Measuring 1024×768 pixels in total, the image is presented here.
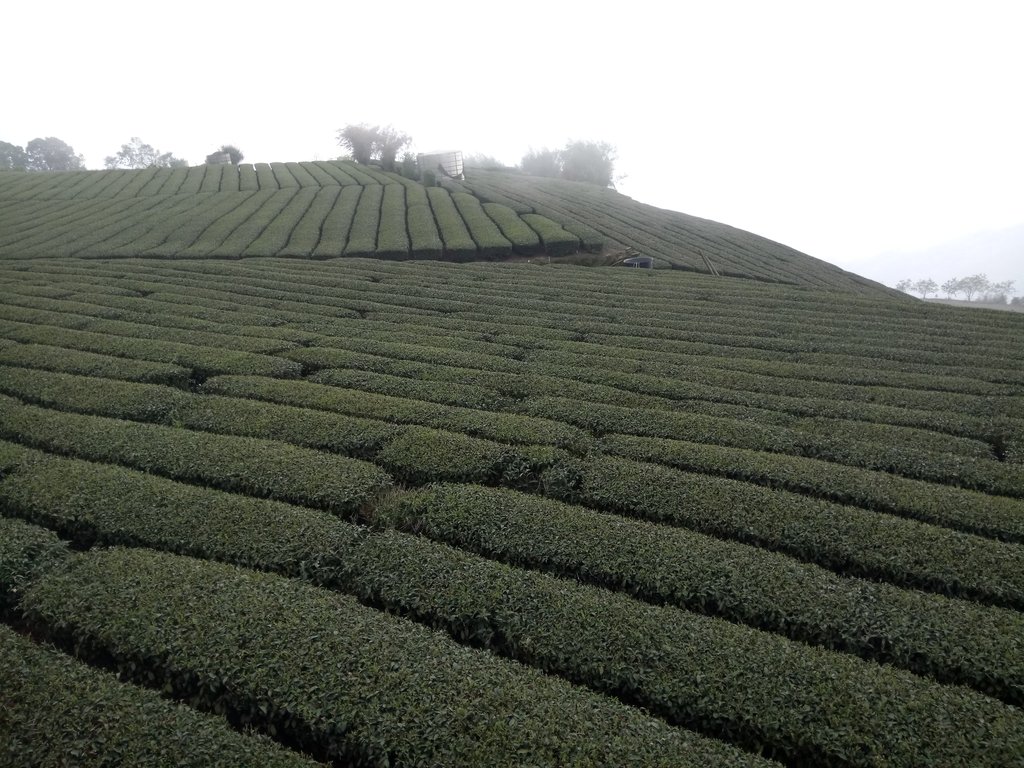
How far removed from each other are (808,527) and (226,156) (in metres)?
87.4

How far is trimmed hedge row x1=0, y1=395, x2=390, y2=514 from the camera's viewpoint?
855 centimetres

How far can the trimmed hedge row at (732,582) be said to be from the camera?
601 centimetres

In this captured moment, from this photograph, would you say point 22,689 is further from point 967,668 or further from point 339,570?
point 967,668

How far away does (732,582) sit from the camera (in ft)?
22.5

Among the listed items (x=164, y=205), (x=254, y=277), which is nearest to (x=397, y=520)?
(x=254, y=277)

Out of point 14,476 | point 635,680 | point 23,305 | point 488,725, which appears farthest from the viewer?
point 23,305

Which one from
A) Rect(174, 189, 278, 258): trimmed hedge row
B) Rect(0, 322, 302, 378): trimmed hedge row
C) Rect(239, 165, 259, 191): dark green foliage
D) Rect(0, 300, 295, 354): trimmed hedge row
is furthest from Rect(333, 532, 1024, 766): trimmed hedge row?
Rect(239, 165, 259, 191): dark green foliage

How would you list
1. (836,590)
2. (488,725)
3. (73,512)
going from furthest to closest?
(73,512) < (836,590) < (488,725)

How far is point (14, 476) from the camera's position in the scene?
28.0 ft

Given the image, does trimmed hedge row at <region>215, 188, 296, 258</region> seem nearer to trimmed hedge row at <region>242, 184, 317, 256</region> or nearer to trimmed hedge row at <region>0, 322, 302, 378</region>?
trimmed hedge row at <region>242, 184, 317, 256</region>

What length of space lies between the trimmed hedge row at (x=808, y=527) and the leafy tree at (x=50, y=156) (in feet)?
464

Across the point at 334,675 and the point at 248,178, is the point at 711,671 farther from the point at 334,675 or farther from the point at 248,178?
the point at 248,178

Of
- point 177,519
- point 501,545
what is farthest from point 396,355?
point 501,545

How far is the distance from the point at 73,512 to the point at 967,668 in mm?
10397
